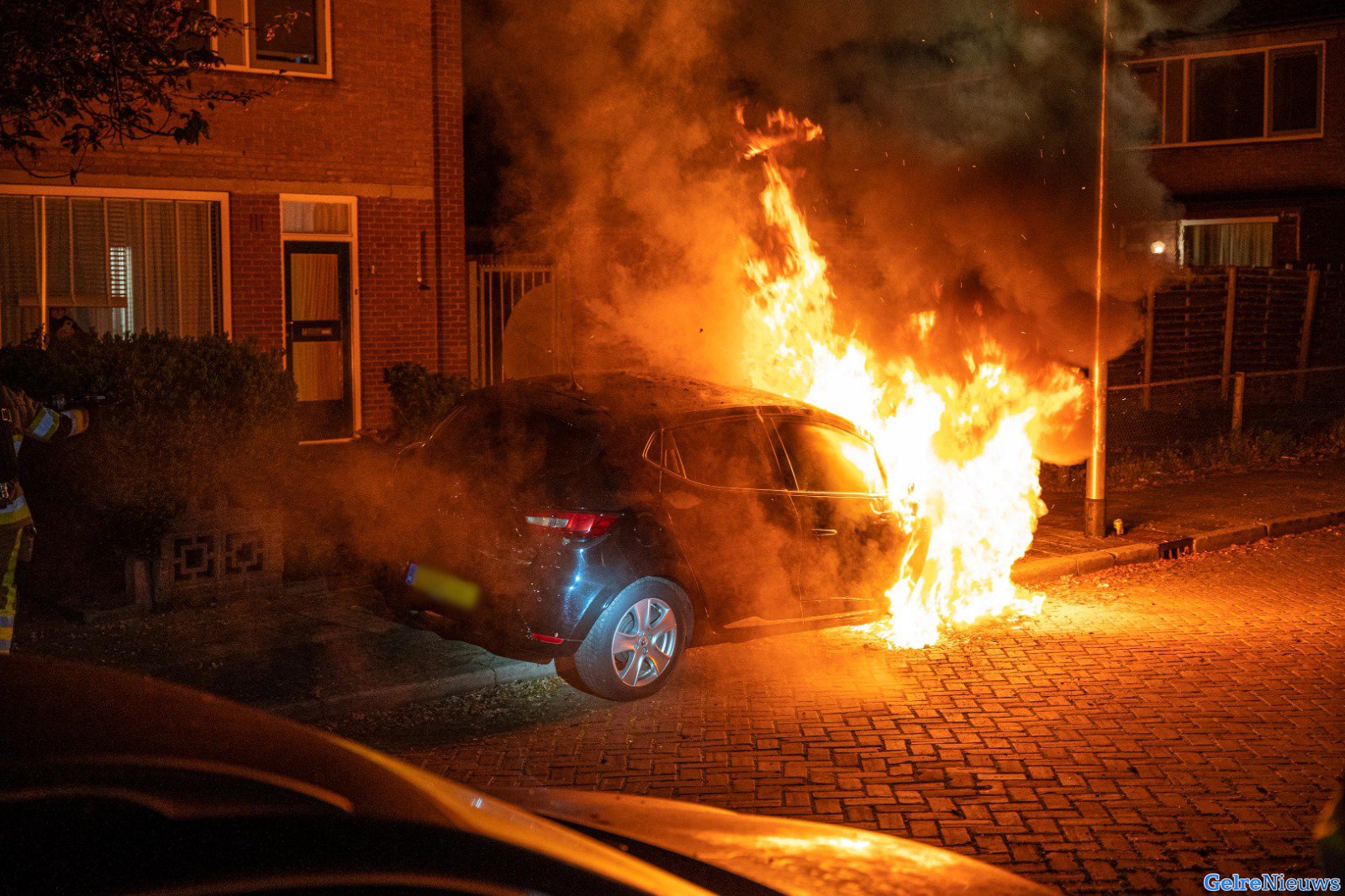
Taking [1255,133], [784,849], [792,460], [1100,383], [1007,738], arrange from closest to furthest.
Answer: [784,849]
[1007,738]
[792,460]
[1100,383]
[1255,133]

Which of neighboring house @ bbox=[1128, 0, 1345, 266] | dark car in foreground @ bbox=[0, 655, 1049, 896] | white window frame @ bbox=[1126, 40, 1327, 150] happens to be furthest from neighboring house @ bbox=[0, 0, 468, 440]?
white window frame @ bbox=[1126, 40, 1327, 150]

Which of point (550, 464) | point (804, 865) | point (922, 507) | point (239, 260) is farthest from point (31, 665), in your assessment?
point (239, 260)

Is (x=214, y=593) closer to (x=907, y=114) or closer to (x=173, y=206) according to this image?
(x=173, y=206)

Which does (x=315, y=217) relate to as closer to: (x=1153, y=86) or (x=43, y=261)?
(x=43, y=261)

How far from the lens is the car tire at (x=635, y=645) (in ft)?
21.4

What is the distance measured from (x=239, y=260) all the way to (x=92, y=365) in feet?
15.5

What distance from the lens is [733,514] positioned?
695 cm

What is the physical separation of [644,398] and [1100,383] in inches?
217

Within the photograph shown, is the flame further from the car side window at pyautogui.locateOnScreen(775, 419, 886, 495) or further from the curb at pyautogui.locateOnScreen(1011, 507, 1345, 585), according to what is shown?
the curb at pyautogui.locateOnScreen(1011, 507, 1345, 585)

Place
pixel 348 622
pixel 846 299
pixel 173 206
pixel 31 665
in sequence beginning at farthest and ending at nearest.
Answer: pixel 173 206 < pixel 846 299 < pixel 348 622 < pixel 31 665

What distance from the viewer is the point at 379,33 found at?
14000mm

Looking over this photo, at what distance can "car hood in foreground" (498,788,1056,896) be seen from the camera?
273 cm

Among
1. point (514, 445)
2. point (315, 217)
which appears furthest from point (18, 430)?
point (315, 217)

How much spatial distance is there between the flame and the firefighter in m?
4.73
